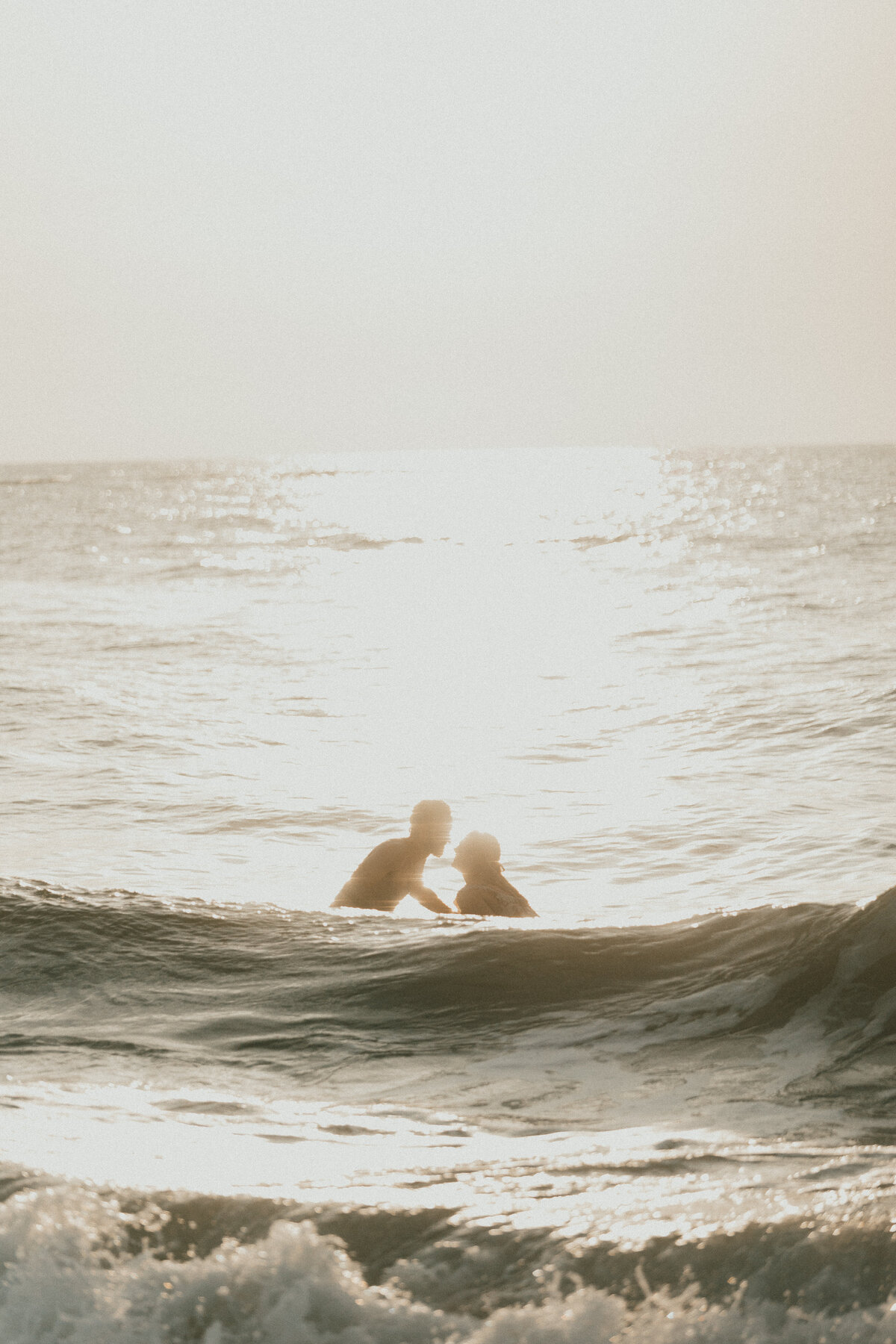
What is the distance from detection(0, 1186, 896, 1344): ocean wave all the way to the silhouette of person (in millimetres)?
→ 4224

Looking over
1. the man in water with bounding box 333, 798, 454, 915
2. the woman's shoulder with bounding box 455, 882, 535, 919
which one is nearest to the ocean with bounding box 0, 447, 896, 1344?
the man in water with bounding box 333, 798, 454, 915

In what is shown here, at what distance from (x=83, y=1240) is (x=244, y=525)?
200ft

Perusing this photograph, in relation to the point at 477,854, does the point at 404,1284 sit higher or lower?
lower

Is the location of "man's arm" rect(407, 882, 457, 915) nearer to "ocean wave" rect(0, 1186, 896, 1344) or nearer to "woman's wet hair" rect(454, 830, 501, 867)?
"woman's wet hair" rect(454, 830, 501, 867)

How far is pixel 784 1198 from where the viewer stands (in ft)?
9.68

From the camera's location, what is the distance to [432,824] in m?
7.83

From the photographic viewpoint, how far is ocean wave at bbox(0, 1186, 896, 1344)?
270 centimetres

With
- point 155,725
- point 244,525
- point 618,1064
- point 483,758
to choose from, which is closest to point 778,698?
point 483,758

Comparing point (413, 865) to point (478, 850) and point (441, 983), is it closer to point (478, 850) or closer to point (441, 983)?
point (478, 850)

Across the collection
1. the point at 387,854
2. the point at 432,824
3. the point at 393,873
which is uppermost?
the point at 432,824

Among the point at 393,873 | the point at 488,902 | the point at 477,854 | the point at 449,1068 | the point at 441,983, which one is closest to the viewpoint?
the point at 449,1068

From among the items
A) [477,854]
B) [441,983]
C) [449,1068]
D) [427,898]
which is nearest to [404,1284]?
[449,1068]

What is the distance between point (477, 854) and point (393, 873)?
25.5 inches

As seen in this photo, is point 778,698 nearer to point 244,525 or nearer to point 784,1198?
point 784,1198
